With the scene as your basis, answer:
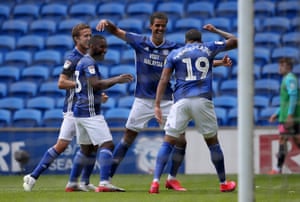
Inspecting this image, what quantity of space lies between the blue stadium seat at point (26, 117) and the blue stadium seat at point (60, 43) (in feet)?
6.96

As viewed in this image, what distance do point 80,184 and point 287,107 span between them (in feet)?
8.01

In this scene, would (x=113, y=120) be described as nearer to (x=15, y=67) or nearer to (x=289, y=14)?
(x=15, y=67)

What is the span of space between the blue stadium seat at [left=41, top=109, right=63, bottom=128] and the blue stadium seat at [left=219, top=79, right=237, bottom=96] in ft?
8.39

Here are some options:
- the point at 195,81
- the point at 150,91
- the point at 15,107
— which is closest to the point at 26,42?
the point at 15,107

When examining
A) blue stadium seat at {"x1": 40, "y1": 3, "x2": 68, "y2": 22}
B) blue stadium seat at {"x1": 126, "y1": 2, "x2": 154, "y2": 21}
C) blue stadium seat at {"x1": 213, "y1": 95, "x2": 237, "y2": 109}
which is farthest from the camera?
blue stadium seat at {"x1": 40, "y1": 3, "x2": 68, "y2": 22}

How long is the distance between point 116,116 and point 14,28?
13.2 ft

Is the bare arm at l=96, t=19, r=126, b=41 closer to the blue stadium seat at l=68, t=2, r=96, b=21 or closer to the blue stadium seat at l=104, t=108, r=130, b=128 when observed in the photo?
the blue stadium seat at l=104, t=108, r=130, b=128

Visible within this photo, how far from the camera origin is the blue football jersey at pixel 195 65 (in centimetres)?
948

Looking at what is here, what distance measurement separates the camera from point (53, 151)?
10375 millimetres

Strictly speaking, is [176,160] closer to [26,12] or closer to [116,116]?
[116,116]

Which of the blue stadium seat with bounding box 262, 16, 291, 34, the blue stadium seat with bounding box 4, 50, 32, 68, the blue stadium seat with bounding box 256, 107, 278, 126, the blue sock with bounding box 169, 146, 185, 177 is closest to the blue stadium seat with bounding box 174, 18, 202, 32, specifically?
the blue stadium seat with bounding box 4, 50, 32, 68

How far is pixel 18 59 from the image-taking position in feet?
57.4

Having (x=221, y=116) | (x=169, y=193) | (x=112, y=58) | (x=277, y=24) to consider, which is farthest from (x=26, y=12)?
(x=169, y=193)

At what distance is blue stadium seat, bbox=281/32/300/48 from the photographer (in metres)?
7.30
